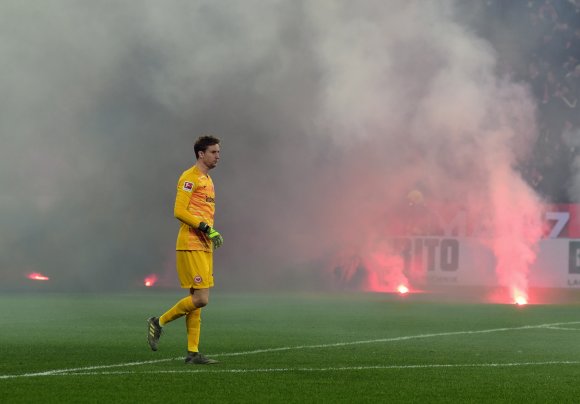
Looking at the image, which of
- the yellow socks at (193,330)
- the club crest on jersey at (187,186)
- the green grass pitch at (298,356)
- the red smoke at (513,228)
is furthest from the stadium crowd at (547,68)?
the club crest on jersey at (187,186)

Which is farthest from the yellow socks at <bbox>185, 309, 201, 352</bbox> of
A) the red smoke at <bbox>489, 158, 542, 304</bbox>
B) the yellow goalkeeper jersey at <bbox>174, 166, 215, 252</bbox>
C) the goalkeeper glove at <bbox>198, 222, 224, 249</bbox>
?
the red smoke at <bbox>489, 158, 542, 304</bbox>

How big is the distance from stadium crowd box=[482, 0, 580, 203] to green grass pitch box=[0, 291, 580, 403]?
9.34 m

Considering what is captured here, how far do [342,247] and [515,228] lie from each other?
542 centimetres

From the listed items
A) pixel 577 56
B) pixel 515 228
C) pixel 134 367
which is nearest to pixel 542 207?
pixel 515 228

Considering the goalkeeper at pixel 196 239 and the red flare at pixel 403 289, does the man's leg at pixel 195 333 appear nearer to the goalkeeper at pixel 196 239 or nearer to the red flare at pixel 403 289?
the goalkeeper at pixel 196 239

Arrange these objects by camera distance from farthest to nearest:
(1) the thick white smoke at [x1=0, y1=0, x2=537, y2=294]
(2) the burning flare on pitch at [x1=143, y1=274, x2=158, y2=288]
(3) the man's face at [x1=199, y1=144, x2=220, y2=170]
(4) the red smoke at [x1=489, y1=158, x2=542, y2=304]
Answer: (2) the burning flare on pitch at [x1=143, y1=274, x2=158, y2=288], (4) the red smoke at [x1=489, y1=158, x2=542, y2=304], (1) the thick white smoke at [x1=0, y1=0, x2=537, y2=294], (3) the man's face at [x1=199, y1=144, x2=220, y2=170]

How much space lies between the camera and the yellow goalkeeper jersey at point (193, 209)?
10805mm

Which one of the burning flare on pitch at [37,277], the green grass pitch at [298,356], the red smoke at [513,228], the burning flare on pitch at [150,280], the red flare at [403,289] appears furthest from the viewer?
the burning flare on pitch at [150,280]

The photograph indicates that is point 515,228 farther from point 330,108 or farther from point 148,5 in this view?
point 148,5

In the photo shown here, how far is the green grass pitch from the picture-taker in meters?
8.71

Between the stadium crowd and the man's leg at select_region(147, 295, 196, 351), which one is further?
the stadium crowd

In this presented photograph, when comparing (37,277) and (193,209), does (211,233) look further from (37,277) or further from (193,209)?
(37,277)

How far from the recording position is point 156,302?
922 inches

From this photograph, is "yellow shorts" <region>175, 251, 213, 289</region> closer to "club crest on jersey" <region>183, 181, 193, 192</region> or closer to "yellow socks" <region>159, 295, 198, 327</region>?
"yellow socks" <region>159, 295, 198, 327</region>
